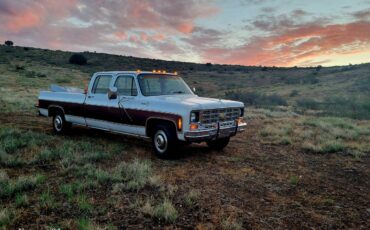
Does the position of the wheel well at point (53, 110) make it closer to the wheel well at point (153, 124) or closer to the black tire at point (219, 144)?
the wheel well at point (153, 124)

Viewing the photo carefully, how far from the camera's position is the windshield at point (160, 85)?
8.04 metres

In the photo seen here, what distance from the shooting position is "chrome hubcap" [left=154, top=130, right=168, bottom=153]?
7444 millimetres

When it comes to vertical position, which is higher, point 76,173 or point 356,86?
point 356,86

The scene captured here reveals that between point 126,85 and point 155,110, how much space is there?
1398 mm

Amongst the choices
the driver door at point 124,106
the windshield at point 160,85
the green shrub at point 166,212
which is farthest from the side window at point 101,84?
the green shrub at point 166,212

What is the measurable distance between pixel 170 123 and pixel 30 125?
22.9 ft

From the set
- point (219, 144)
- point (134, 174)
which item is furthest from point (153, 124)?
point (219, 144)

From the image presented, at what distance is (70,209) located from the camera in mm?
4668

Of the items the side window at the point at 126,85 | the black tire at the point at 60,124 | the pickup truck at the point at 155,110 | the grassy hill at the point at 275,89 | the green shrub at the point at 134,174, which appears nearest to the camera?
the green shrub at the point at 134,174

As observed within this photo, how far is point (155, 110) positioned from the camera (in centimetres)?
741

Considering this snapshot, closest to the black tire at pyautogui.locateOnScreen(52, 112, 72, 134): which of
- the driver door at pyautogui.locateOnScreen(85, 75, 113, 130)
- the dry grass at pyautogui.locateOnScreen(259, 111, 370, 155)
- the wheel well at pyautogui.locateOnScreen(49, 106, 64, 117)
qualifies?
the wheel well at pyautogui.locateOnScreen(49, 106, 64, 117)

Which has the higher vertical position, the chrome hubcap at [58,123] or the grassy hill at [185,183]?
the chrome hubcap at [58,123]

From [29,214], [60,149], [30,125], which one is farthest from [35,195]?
[30,125]

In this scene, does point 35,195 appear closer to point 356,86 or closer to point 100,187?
point 100,187
